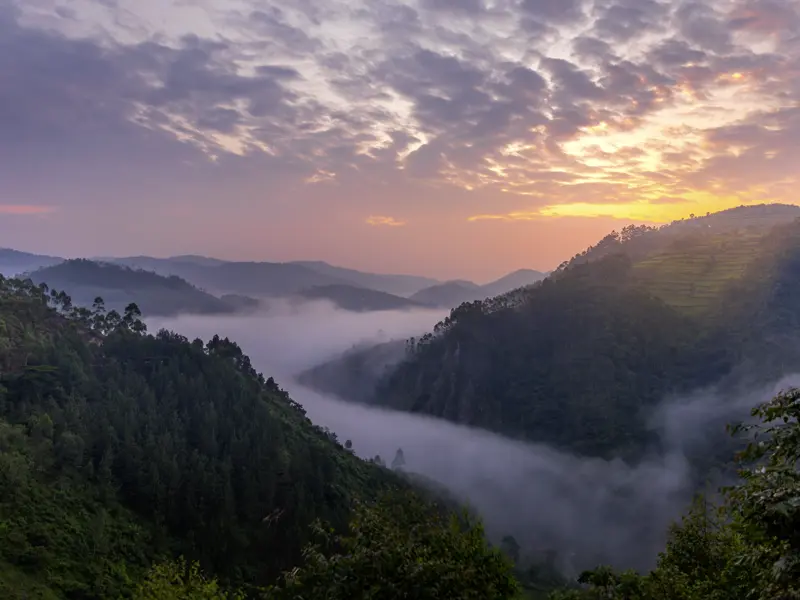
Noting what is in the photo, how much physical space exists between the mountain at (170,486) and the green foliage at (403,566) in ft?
0.19

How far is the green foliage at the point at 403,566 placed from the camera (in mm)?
16611

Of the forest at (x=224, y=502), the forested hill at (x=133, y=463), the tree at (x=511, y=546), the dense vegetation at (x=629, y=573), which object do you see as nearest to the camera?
the dense vegetation at (x=629, y=573)

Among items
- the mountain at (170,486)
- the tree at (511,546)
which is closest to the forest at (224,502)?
the mountain at (170,486)

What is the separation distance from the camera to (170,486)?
8794 cm

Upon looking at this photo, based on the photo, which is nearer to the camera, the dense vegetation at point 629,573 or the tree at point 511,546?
the dense vegetation at point 629,573

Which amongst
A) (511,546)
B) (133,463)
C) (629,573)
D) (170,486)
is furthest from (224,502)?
(511,546)

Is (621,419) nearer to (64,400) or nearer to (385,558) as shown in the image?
(64,400)

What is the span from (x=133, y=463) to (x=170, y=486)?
21.2ft

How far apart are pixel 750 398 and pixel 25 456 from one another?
203990 mm

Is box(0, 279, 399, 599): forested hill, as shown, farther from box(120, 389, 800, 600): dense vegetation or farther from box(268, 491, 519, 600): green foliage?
box(120, 389, 800, 600): dense vegetation

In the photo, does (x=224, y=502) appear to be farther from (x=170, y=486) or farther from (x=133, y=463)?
(x=133, y=463)

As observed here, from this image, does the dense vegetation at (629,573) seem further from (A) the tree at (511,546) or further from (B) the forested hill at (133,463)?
(A) the tree at (511,546)

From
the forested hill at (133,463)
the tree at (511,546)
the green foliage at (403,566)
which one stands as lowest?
the tree at (511,546)

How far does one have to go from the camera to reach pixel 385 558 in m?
17.3
